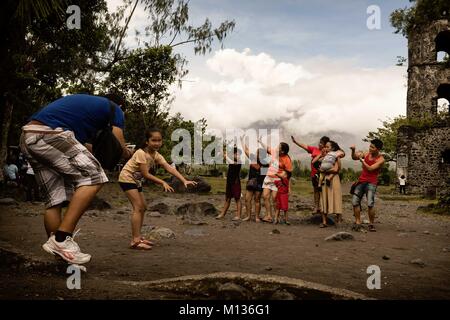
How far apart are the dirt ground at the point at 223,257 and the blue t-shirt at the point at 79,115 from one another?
3.80 ft

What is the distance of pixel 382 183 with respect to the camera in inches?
1705

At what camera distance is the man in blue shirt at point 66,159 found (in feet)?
13.2

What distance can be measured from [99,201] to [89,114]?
817 centimetres

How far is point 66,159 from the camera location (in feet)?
13.3

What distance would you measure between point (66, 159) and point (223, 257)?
7.37ft

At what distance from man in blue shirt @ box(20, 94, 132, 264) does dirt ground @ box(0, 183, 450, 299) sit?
0.93 feet

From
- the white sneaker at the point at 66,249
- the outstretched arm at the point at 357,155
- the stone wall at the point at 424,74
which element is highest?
the stone wall at the point at 424,74

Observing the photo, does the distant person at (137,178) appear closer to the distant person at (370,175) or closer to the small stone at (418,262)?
the small stone at (418,262)

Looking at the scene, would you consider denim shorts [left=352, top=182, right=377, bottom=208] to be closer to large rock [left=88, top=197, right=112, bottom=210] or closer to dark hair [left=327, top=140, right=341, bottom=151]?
dark hair [left=327, top=140, right=341, bottom=151]

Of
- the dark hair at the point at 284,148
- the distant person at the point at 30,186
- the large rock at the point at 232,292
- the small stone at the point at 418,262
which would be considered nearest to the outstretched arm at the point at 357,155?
the dark hair at the point at 284,148

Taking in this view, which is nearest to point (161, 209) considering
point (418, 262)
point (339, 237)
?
point (339, 237)
